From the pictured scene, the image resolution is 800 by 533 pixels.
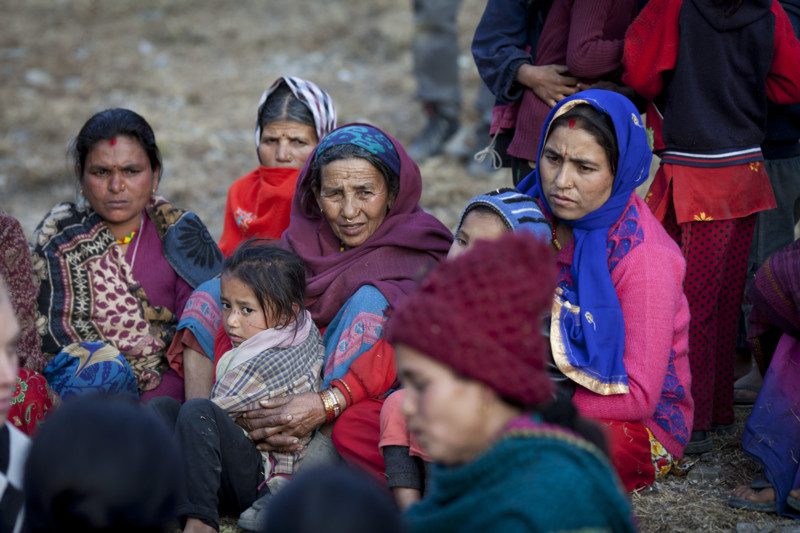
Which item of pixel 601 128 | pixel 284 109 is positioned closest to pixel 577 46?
pixel 601 128

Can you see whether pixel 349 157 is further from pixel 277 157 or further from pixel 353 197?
pixel 277 157

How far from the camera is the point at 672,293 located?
3699 millimetres

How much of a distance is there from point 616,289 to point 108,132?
2471 millimetres

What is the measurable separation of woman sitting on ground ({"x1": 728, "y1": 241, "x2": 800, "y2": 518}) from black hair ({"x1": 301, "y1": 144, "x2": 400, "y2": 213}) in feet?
5.23

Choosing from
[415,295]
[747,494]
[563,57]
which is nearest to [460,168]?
[563,57]

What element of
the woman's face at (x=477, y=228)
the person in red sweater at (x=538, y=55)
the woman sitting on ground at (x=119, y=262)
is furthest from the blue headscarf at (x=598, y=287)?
the woman sitting on ground at (x=119, y=262)

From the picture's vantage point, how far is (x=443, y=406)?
2.13m

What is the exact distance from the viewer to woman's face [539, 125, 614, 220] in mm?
3828

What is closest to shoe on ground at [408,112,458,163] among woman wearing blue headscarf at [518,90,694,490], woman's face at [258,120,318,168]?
woman's face at [258,120,318,168]

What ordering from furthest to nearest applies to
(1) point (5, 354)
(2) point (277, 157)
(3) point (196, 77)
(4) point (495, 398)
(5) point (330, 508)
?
(3) point (196, 77)
(2) point (277, 157)
(1) point (5, 354)
(4) point (495, 398)
(5) point (330, 508)

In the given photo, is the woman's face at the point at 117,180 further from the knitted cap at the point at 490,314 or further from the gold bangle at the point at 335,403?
the knitted cap at the point at 490,314

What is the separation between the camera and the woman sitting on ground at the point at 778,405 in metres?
3.69

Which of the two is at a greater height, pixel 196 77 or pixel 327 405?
pixel 196 77

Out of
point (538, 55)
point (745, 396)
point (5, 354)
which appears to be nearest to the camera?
point (5, 354)
